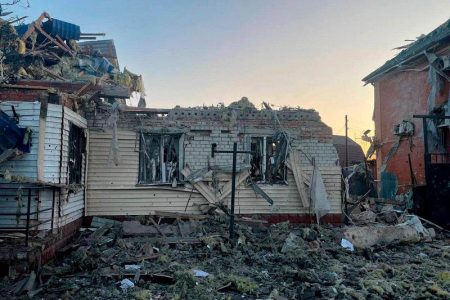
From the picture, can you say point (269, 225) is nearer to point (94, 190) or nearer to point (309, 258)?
point (309, 258)

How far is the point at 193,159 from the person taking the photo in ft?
33.4

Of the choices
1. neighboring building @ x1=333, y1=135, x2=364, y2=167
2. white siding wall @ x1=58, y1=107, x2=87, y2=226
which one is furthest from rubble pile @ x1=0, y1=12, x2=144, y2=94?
neighboring building @ x1=333, y1=135, x2=364, y2=167

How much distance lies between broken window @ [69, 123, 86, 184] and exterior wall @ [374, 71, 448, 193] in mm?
11767

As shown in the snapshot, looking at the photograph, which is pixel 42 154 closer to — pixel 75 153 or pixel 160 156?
pixel 75 153

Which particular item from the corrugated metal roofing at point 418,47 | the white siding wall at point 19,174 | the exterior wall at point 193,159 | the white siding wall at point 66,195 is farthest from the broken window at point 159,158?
the corrugated metal roofing at point 418,47

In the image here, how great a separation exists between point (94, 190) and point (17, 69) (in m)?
4.37

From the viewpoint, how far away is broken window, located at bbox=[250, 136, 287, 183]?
10523 mm

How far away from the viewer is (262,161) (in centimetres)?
1055

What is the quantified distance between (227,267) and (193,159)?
3.96m

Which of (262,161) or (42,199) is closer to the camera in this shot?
(42,199)

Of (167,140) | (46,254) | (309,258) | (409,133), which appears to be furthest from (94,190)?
(409,133)

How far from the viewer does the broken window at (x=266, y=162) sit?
1052 cm

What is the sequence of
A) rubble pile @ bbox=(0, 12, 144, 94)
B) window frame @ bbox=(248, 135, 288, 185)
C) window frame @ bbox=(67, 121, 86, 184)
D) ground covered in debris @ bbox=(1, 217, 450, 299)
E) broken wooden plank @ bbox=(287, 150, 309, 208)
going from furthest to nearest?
rubble pile @ bbox=(0, 12, 144, 94), window frame @ bbox=(248, 135, 288, 185), broken wooden plank @ bbox=(287, 150, 309, 208), window frame @ bbox=(67, 121, 86, 184), ground covered in debris @ bbox=(1, 217, 450, 299)

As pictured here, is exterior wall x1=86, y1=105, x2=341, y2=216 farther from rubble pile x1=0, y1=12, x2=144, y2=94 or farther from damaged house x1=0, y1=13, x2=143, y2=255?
rubble pile x1=0, y1=12, x2=144, y2=94
